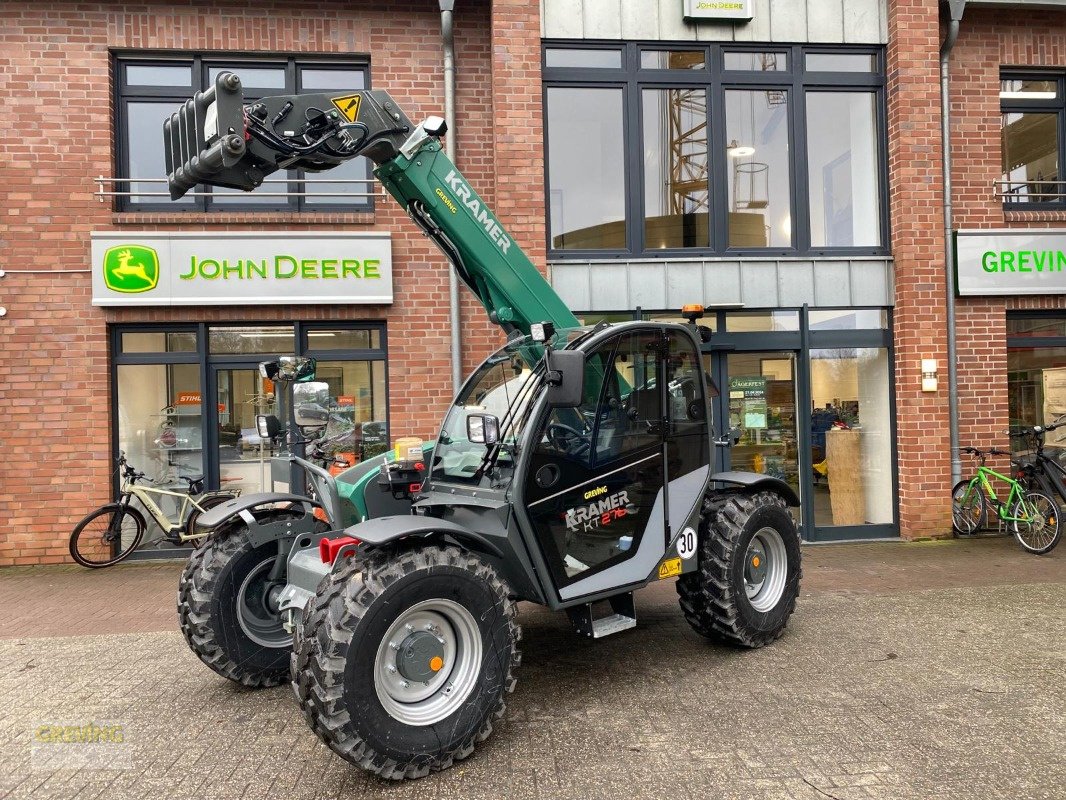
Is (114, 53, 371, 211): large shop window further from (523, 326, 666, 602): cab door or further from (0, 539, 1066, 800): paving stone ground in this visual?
(523, 326, 666, 602): cab door

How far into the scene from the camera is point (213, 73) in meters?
7.89

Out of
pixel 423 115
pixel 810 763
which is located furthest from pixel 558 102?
pixel 810 763

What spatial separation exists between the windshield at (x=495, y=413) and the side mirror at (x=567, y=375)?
0.34 m

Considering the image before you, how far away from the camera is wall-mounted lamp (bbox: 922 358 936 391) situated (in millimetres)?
7961

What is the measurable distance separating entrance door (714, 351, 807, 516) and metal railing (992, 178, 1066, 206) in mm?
3304

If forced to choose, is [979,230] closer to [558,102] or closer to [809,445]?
[809,445]

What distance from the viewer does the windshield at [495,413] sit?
3.84 meters

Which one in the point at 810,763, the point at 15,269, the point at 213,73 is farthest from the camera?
the point at 213,73

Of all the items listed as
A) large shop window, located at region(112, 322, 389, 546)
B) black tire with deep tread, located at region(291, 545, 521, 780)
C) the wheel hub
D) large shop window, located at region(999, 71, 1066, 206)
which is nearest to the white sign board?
large shop window, located at region(999, 71, 1066, 206)

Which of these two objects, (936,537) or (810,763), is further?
A: (936,537)

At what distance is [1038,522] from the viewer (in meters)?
7.30

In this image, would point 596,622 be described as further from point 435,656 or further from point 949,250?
point 949,250

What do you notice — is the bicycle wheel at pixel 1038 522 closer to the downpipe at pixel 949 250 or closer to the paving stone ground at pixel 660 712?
the downpipe at pixel 949 250

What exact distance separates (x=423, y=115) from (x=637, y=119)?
2407 millimetres
